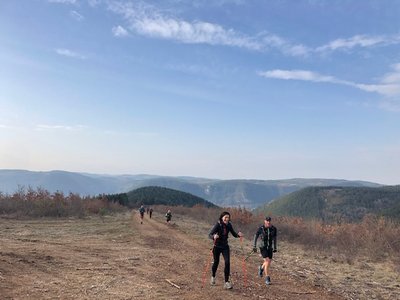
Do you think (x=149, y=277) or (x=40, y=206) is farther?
(x=40, y=206)

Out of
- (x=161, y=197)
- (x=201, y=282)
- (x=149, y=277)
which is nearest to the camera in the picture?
(x=201, y=282)

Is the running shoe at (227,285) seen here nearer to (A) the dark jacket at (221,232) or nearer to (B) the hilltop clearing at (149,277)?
(B) the hilltop clearing at (149,277)

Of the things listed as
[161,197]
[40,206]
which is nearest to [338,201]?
[161,197]

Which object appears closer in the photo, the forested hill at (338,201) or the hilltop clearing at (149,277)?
the hilltop clearing at (149,277)

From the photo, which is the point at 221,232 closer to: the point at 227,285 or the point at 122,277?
the point at 227,285

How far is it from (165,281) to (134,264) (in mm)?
3475

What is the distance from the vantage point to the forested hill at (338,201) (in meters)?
140

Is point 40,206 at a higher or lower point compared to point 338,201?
higher

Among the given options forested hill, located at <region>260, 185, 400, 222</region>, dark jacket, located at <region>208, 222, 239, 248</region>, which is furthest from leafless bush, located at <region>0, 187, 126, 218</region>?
forested hill, located at <region>260, 185, 400, 222</region>

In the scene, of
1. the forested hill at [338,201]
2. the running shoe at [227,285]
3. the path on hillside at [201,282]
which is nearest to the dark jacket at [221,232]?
the running shoe at [227,285]

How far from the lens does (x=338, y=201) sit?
15988 centimetres

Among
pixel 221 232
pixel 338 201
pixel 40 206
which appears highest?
pixel 221 232

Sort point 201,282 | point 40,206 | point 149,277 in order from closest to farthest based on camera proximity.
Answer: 1. point 201,282
2. point 149,277
3. point 40,206

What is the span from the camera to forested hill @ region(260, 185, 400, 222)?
458 feet
